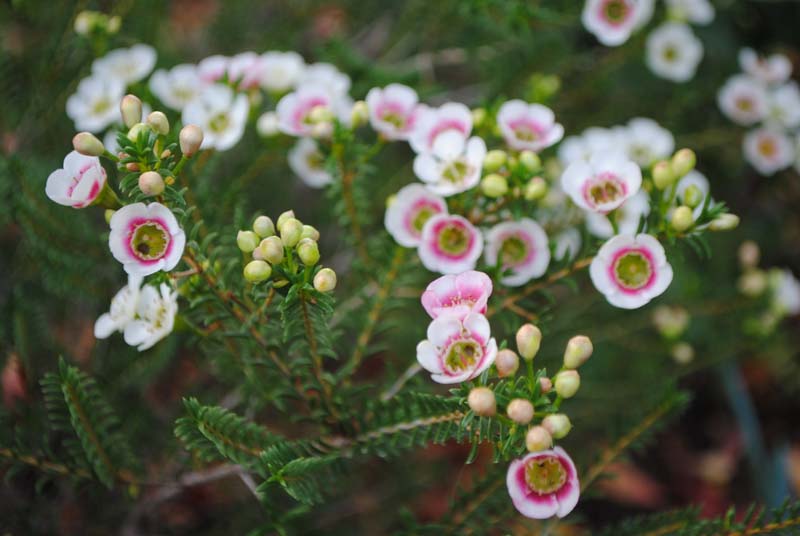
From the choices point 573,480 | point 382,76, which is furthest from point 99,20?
point 573,480

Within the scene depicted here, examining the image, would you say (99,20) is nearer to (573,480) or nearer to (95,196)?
(95,196)

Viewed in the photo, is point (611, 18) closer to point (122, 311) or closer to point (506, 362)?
point (506, 362)

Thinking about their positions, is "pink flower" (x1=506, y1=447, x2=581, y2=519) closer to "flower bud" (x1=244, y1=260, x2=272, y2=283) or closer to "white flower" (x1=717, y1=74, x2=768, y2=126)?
"flower bud" (x1=244, y1=260, x2=272, y2=283)

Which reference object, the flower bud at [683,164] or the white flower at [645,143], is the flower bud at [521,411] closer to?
the flower bud at [683,164]

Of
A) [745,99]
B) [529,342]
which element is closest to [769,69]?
[745,99]

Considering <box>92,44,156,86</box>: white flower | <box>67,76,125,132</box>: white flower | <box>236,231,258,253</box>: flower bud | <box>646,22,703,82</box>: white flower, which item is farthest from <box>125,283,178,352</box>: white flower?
<box>646,22,703,82</box>: white flower

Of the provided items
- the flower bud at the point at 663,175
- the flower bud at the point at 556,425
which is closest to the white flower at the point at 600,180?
the flower bud at the point at 663,175
